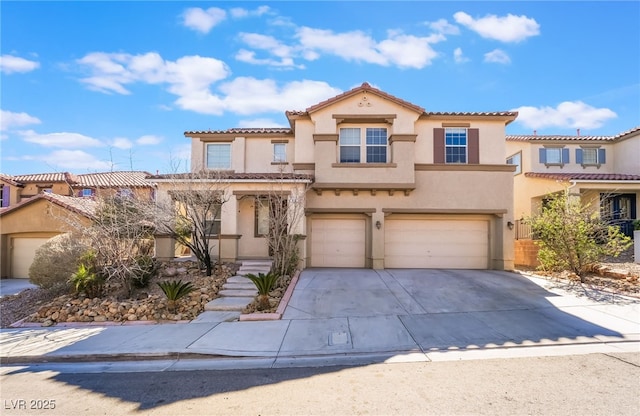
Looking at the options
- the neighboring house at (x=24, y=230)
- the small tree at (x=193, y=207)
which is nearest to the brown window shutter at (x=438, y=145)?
the small tree at (x=193, y=207)

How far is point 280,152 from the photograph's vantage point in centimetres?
1631

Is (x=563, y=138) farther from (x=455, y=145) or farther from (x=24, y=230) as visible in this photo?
(x=24, y=230)

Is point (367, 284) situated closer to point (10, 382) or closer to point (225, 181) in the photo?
point (225, 181)

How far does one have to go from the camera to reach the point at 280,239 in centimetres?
1165

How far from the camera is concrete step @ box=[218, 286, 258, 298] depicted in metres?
10.5

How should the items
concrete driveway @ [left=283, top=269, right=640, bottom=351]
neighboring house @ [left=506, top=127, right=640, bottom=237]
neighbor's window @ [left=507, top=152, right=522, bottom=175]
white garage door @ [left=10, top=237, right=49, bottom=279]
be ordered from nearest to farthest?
concrete driveway @ [left=283, top=269, right=640, bottom=351] → white garage door @ [left=10, top=237, right=49, bottom=279] → neighboring house @ [left=506, top=127, right=640, bottom=237] → neighbor's window @ [left=507, top=152, right=522, bottom=175]

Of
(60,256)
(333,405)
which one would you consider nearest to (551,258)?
(333,405)

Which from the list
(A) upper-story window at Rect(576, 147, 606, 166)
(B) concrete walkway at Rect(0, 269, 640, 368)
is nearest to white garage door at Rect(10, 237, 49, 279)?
(B) concrete walkway at Rect(0, 269, 640, 368)

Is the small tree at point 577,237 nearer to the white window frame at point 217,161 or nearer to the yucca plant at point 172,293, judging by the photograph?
the yucca plant at point 172,293

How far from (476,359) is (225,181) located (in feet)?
34.7

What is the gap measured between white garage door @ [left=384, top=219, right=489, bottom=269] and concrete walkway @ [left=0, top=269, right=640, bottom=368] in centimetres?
405

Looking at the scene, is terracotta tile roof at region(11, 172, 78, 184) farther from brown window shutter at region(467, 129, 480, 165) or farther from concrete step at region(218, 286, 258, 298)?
brown window shutter at region(467, 129, 480, 165)

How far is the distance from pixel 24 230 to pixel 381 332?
1827 centimetres

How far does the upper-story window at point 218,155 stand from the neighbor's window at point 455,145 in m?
10.2
